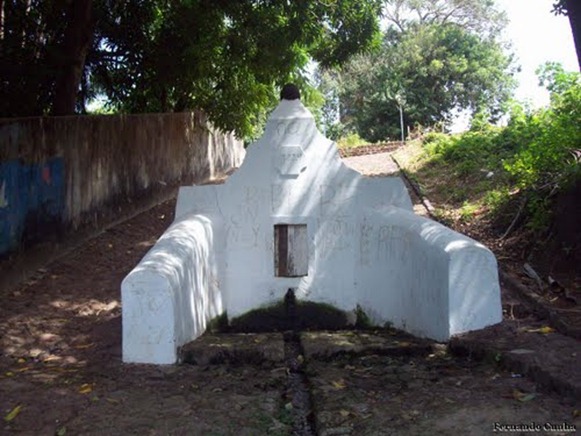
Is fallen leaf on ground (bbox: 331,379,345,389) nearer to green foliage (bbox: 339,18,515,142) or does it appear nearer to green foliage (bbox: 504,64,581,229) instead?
green foliage (bbox: 504,64,581,229)

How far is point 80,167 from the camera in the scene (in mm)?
10422

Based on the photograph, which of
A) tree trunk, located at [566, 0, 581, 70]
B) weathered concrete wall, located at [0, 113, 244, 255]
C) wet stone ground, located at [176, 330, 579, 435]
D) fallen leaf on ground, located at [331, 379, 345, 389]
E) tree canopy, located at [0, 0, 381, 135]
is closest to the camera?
wet stone ground, located at [176, 330, 579, 435]

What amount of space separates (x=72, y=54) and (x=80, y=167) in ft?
7.20

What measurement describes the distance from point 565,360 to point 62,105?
906 cm

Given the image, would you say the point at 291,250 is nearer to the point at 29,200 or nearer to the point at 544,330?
the point at 544,330

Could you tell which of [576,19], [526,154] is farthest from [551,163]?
[576,19]

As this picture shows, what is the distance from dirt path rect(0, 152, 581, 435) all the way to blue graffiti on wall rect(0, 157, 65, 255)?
138 cm

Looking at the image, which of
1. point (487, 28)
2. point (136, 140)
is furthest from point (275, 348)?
point (487, 28)

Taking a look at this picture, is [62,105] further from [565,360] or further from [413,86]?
[413,86]

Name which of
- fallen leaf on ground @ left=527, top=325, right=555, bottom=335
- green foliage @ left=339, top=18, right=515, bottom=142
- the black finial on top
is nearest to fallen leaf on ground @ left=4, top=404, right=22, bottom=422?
fallen leaf on ground @ left=527, top=325, right=555, bottom=335

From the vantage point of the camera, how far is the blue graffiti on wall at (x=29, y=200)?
26.0 ft

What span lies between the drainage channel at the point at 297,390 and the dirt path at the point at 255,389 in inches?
1.9

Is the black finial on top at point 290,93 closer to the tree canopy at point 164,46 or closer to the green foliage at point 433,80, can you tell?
the tree canopy at point 164,46

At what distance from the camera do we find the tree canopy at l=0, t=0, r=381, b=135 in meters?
11.4
